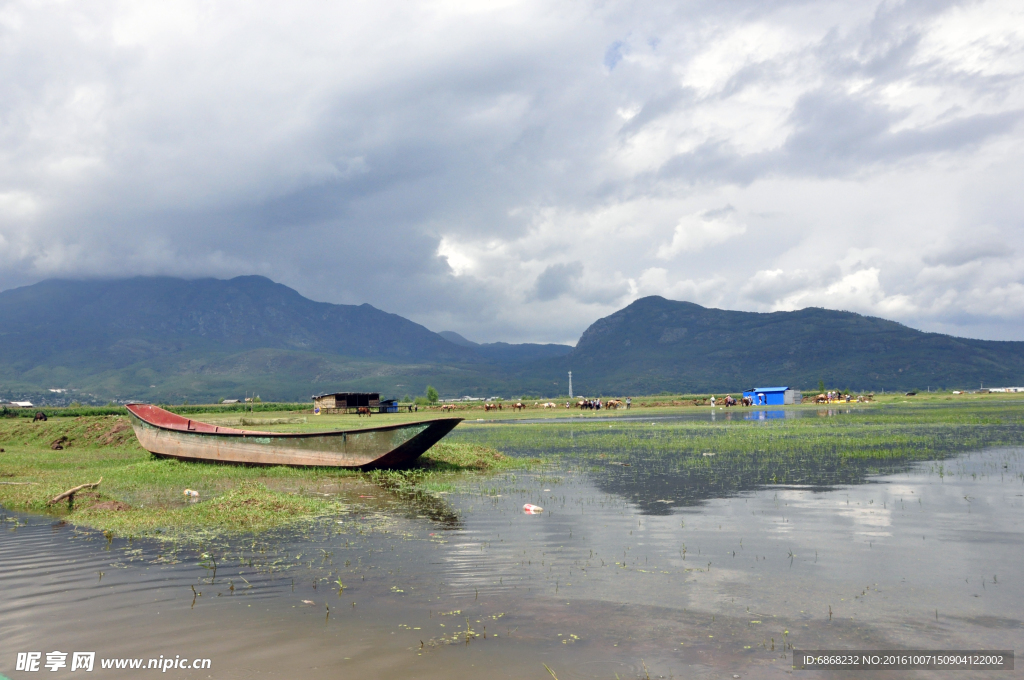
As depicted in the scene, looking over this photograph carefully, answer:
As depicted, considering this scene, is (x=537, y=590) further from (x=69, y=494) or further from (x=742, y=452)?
(x=742, y=452)

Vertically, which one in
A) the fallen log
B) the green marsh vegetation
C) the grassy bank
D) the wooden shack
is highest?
the wooden shack

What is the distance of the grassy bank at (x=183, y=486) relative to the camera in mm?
16516

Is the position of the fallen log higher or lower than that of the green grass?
higher

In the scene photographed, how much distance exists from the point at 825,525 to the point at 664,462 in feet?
42.8

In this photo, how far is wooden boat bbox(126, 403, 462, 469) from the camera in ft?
83.1

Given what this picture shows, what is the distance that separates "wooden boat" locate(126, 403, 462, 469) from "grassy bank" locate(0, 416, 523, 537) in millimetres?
436

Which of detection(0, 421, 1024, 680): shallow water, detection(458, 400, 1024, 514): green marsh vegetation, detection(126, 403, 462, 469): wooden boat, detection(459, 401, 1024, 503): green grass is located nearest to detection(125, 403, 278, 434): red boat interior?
detection(126, 403, 462, 469): wooden boat

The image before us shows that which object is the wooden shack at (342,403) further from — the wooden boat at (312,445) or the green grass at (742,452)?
the wooden boat at (312,445)

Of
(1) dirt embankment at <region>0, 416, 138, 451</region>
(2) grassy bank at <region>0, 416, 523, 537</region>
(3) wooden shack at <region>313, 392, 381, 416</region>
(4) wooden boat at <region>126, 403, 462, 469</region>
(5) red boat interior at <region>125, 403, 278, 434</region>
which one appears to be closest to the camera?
(2) grassy bank at <region>0, 416, 523, 537</region>

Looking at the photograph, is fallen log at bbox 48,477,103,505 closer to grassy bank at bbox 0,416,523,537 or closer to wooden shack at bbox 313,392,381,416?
grassy bank at bbox 0,416,523,537

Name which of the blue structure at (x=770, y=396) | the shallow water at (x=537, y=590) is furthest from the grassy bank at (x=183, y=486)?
the blue structure at (x=770, y=396)

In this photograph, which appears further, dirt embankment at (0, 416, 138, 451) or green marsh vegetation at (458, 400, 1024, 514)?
dirt embankment at (0, 416, 138, 451)

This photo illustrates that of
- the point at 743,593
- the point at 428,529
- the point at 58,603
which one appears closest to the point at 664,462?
the point at 428,529

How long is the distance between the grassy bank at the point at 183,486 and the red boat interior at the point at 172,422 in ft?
4.87
